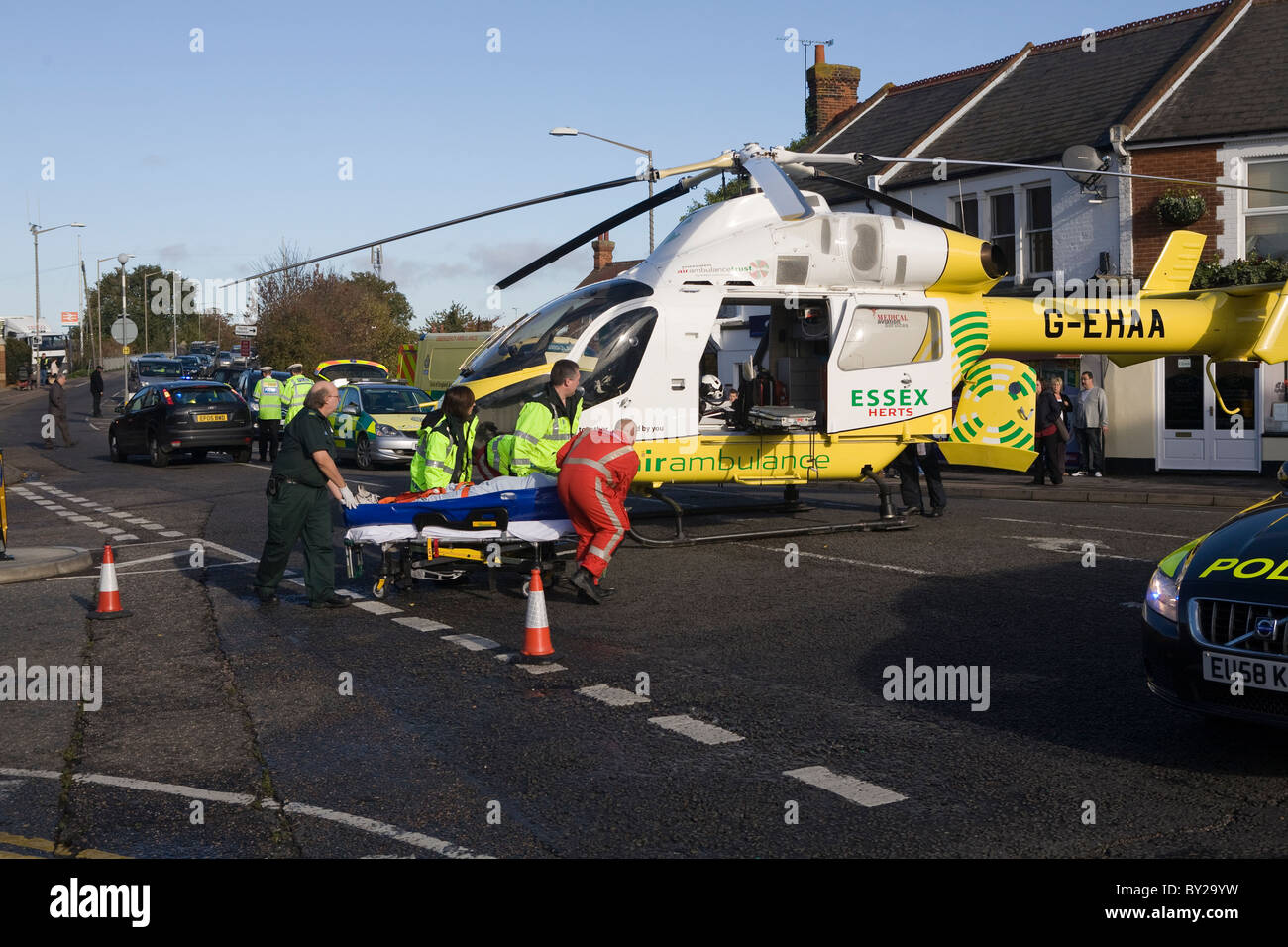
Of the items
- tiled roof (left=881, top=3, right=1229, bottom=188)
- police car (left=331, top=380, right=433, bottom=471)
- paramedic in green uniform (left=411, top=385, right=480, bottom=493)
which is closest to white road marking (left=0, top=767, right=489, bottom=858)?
paramedic in green uniform (left=411, top=385, right=480, bottom=493)

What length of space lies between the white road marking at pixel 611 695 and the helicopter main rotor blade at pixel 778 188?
5.69m

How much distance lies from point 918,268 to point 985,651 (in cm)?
680

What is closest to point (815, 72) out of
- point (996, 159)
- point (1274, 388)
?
point (996, 159)

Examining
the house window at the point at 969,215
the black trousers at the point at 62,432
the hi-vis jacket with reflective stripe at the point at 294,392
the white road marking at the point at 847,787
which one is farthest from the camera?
the black trousers at the point at 62,432

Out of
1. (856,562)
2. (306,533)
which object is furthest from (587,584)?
(856,562)

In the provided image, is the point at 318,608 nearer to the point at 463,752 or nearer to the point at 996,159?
the point at 463,752

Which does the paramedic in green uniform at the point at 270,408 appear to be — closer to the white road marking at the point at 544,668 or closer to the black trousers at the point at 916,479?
the black trousers at the point at 916,479

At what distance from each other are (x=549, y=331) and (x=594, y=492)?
3382mm

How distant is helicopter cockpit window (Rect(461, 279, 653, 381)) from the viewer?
42.1ft

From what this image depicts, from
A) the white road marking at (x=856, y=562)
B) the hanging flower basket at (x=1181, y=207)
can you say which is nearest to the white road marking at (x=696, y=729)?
the white road marking at (x=856, y=562)

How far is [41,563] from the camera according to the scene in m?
12.2

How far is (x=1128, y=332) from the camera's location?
15.5 metres

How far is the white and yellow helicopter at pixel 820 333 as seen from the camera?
1293 cm

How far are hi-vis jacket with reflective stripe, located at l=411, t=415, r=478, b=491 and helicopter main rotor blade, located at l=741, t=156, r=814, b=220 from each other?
3532 millimetres
